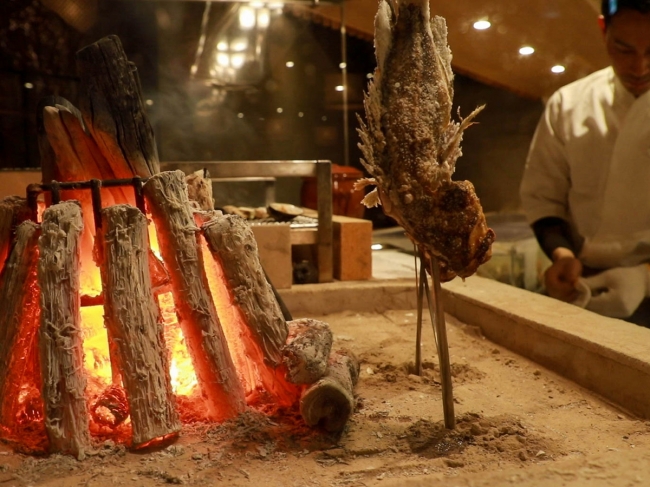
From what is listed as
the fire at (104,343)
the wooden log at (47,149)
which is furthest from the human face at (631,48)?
the wooden log at (47,149)

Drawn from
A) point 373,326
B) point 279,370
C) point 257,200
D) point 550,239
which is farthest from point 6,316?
point 257,200

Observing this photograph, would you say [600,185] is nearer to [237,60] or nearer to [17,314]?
[17,314]

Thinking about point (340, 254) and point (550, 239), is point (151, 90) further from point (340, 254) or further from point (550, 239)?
point (550, 239)

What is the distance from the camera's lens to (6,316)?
2057 millimetres

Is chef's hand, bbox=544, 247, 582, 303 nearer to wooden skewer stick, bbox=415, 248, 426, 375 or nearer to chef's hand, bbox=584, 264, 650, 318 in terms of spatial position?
chef's hand, bbox=584, 264, 650, 318

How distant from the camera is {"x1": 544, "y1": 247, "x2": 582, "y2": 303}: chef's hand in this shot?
3.75m

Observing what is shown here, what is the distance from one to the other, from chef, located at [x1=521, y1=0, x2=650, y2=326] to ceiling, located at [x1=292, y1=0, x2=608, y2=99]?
20 cm

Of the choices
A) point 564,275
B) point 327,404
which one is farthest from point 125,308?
point 564,275

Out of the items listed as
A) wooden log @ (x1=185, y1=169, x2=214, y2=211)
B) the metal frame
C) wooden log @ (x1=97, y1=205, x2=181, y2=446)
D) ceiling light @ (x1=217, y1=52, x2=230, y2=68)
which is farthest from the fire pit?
ceiling light @ (x1=217, y1=52, x2=230, y2=68)

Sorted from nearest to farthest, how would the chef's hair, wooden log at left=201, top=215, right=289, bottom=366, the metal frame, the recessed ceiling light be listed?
wooden log at left=201, top=215, right=289, bottom=366 < the chef's hair < the recessed ceiling light < the metal frame

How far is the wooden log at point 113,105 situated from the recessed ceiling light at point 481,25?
2.40 m

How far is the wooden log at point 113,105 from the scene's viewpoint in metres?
2.28

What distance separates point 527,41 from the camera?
13.5ft

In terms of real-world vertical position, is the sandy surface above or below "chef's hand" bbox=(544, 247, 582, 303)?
below
